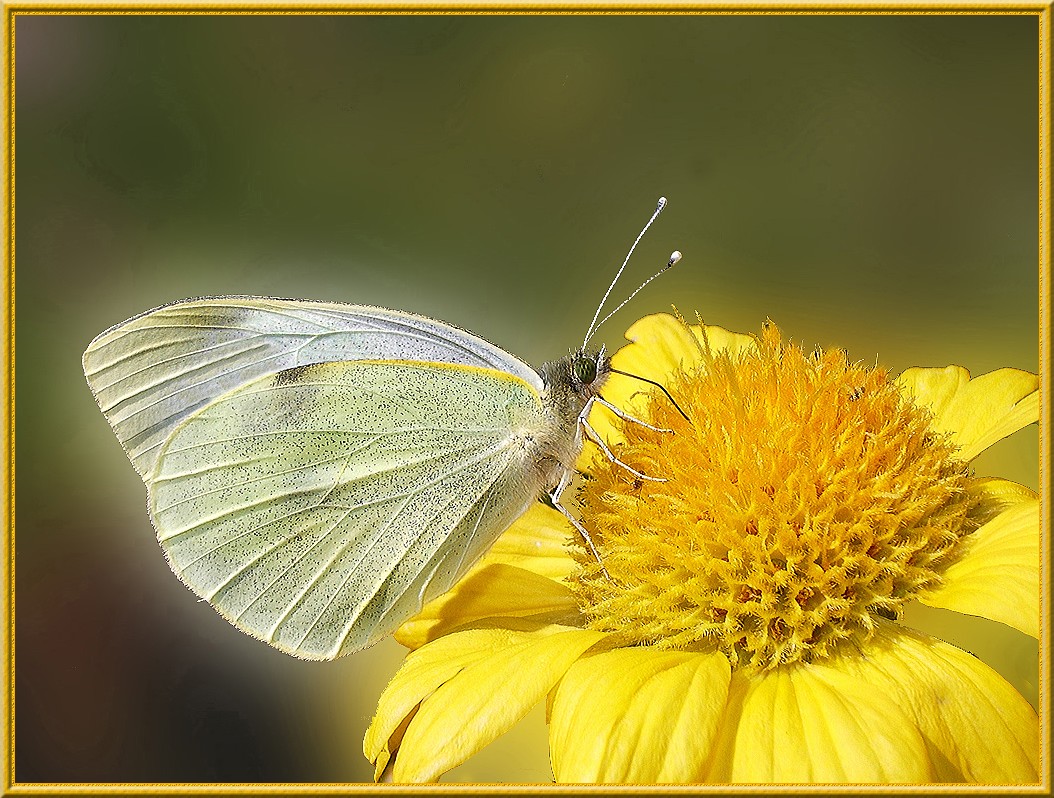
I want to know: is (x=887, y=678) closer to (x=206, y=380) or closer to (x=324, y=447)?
(x=324, y=447)

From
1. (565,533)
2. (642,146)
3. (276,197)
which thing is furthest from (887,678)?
(276,197)

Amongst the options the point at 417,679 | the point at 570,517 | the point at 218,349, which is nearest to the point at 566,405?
the point at 570,517

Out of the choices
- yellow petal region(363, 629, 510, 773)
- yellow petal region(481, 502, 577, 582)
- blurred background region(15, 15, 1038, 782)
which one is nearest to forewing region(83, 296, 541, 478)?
yellow petal region(481, 502, 577, 582)

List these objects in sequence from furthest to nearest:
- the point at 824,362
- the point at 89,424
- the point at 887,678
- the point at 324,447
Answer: the point at 89,424, the point at 324,447, the point at 824,362, the point at 887,678

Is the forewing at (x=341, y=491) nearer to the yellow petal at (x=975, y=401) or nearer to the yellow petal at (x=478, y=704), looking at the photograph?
the yellow petal at (x=478, y=704)

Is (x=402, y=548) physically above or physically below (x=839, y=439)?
below
